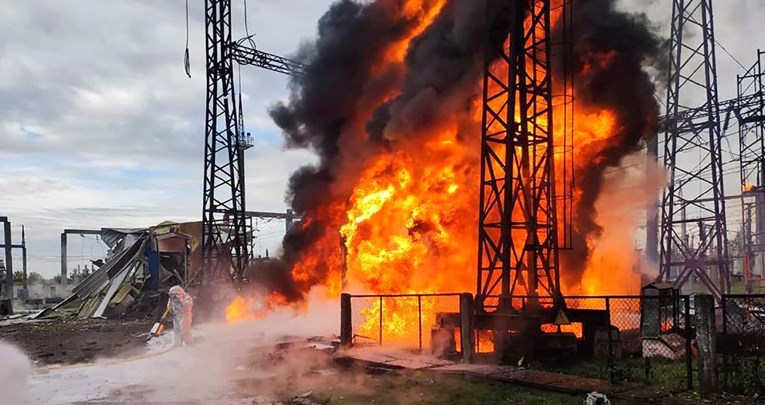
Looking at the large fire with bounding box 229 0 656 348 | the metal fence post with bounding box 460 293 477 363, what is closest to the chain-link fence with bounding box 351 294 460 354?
the large fire with bounding box 229 0 656 348

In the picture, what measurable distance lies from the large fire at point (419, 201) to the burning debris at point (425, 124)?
0.12 ft

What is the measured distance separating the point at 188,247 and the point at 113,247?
7127 millimetres

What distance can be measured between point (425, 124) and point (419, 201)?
2581 millimetres

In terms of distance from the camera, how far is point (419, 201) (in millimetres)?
20922

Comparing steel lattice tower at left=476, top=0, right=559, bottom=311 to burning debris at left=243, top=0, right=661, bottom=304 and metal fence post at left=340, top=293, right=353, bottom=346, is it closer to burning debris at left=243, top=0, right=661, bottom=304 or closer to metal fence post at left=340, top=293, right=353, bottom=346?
burning debris at left=243, top=0, right=661, bottom=304

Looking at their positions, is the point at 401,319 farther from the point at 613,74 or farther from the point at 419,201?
the point at 613,74

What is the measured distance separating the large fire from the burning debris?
4 centimetres

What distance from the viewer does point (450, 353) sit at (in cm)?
1485

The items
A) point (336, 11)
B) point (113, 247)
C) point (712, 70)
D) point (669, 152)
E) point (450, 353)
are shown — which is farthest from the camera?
point (113, 247)

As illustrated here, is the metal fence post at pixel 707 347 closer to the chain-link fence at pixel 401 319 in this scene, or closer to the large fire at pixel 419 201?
the chain-link fence at pixel 401 319

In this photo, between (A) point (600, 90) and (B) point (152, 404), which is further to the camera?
(A) point (600, 90)

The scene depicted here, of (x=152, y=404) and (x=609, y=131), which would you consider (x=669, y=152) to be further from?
(x=152, y=404)

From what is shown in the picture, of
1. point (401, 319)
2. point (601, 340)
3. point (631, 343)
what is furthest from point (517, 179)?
→ point (401, 319)

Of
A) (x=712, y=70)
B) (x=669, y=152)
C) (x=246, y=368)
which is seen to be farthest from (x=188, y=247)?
(x=712, y=70)
